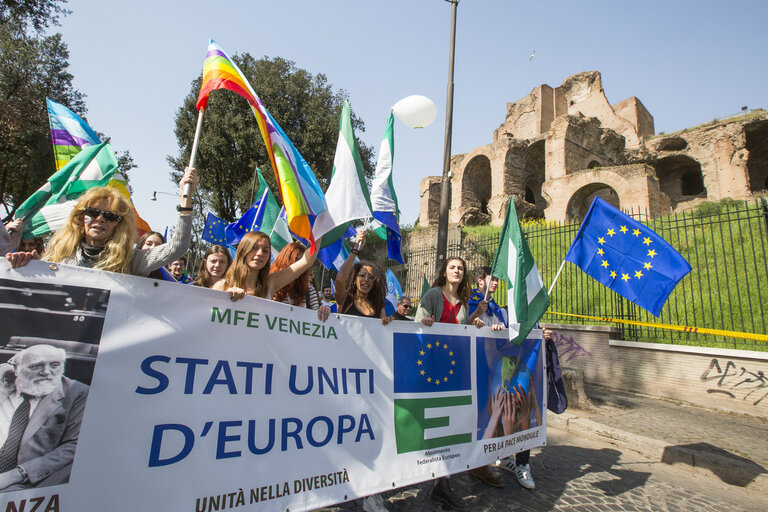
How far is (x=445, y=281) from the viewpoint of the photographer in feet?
12.6

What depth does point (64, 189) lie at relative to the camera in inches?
158

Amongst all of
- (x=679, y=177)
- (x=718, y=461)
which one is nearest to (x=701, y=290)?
(x=718, y=461)

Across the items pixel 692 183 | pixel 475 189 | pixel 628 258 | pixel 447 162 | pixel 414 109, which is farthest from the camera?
pixel 692 183

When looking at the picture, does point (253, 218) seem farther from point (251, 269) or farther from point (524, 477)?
point (524, 477)

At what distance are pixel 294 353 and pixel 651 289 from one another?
4.03 m

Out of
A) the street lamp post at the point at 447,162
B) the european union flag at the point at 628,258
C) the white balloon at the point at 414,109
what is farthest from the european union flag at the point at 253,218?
the european union flag at the point at 628,258

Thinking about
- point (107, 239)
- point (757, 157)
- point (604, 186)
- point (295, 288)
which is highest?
point (757, 157)

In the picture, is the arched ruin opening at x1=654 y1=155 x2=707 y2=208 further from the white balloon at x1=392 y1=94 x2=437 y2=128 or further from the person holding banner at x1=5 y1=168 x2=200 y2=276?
the person holding banner at x1=5 y1=168 x2=200 y2=276

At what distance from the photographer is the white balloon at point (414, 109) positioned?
5004 mm

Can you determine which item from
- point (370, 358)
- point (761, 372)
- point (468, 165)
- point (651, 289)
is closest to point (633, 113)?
point (468, 165)

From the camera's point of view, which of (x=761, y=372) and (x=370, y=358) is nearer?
(x=370, y=358)

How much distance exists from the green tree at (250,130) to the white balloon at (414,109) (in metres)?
17.1

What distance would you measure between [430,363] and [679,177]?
109 ft

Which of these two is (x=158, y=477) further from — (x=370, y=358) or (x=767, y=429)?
(x=767, y=429)
